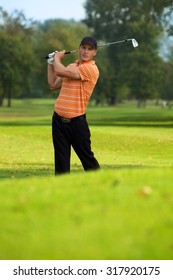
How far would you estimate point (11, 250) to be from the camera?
6.40 m

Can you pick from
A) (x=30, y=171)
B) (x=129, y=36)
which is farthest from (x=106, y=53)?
(x=30, y=171)

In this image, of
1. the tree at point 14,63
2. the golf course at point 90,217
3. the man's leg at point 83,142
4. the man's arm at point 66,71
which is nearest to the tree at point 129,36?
the tree at point 14,63

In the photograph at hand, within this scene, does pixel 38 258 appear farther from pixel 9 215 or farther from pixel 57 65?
pixel 57 65

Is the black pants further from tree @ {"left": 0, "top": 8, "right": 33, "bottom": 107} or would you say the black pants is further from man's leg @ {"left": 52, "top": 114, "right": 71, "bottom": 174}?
tree @ {"left": 0, "top": 8, "right": 33, "bottom": 107}

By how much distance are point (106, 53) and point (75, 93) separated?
100372 millimetres

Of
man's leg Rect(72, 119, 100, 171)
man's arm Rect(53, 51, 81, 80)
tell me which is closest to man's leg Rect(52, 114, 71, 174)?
man's leg Rect(72, 119, 100, 171)

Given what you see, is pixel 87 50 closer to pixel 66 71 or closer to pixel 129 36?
pixel 66 71

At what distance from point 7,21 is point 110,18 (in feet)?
41.0

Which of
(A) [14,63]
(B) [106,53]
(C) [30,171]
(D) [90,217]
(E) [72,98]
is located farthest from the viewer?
(B) [106,53]

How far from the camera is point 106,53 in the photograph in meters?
111

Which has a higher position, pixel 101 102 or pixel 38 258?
pixel 38 258

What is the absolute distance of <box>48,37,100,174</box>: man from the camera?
37.6 ft

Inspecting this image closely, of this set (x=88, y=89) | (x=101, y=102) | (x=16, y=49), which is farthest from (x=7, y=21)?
(x=88, y=89)

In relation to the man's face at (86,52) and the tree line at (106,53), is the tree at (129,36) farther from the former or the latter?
the man's face at (86,52)
